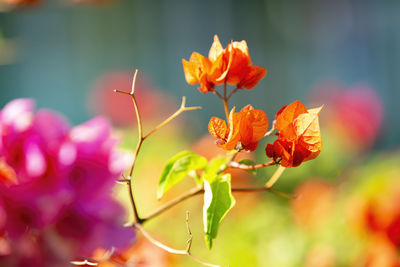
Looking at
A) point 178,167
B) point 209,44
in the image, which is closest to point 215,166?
point 178,167

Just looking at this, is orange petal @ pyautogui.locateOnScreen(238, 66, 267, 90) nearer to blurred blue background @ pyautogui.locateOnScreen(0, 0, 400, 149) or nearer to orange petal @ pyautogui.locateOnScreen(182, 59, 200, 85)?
orange petal @ pyautogui.locateOnScreen(182, 59, 200, 85)

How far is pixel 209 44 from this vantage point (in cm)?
467

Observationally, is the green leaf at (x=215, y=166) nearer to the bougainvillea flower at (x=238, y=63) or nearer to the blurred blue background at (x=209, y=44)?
the bougainvillea flower at (x=238, y=63)

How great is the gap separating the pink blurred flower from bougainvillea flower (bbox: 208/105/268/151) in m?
0.09

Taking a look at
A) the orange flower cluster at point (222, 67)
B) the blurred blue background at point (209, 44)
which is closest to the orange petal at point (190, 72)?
the orange flower cluster at point (222, 67)

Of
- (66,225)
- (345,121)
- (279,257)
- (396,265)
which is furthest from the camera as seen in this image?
(345,121)

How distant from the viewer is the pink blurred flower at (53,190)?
0.37m

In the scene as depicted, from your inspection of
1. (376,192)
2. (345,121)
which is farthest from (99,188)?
(345,121)

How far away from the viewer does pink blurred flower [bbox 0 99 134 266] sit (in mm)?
369

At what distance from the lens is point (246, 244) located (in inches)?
43.4

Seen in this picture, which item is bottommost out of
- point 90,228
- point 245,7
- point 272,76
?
point 272,76

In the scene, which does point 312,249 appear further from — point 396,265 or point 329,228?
point 396,265

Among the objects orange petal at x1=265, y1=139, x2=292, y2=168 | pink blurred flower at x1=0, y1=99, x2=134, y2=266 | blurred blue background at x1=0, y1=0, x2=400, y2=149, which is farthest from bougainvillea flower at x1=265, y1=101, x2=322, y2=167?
blurred blue background at x1=0, y1=0, x2=400, y2=149

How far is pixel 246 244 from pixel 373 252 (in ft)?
1.14
